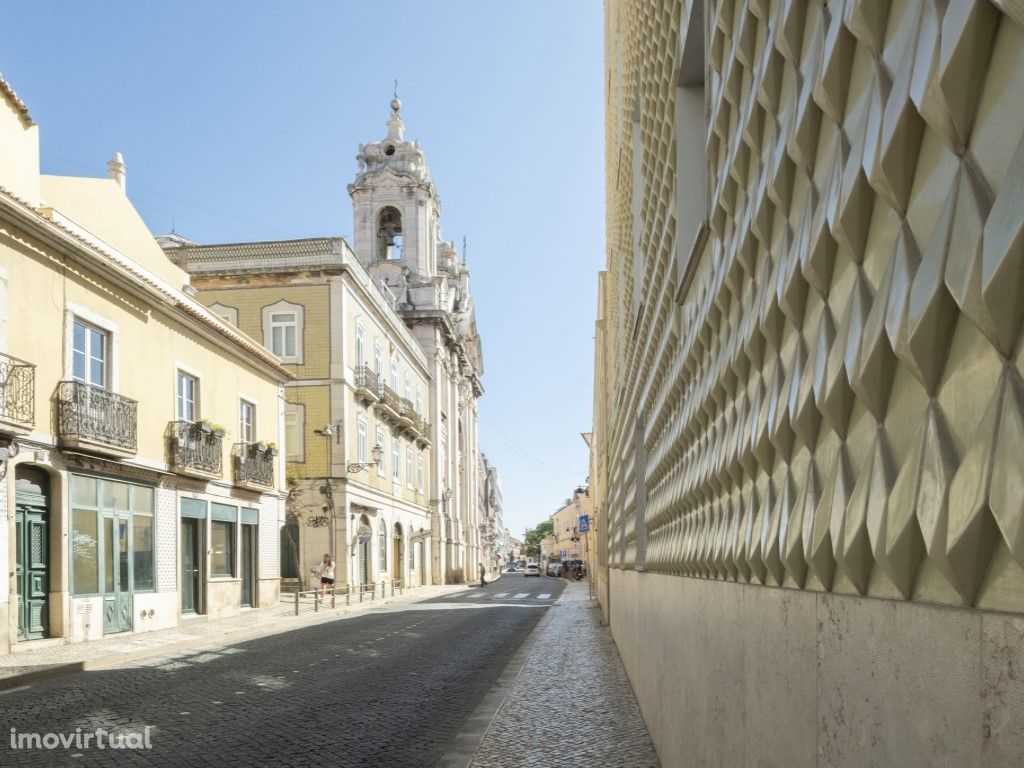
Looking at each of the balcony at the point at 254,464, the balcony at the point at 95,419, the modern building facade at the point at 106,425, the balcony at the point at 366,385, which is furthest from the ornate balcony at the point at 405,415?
the balcony at the point at 95,419

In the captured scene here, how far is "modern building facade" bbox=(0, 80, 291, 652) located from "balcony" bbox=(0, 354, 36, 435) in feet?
0.09

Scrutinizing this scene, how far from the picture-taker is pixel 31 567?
16.3 m

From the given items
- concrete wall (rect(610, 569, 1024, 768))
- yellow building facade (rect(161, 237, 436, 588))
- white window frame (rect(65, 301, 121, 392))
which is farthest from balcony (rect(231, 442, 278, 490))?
concrete wall (rect(610, 569, 1024, 768))

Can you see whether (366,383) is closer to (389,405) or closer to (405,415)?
(389,405)

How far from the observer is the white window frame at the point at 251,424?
2594cm

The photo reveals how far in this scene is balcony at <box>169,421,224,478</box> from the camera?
70.0 ft

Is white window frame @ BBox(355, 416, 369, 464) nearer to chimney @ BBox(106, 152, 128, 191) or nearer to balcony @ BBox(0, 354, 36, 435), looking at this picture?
chimney @ BBox(106, 152, 128, 191)

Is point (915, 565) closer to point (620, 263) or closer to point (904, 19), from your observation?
point (904, 19)

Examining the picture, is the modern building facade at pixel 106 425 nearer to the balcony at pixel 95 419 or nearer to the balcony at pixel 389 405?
the balcony at pixel 95 419

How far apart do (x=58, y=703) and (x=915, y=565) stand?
10078 mm

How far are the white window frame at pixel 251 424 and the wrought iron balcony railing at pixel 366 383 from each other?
393 inches

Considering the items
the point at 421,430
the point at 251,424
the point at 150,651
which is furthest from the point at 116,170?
the point at 421,430

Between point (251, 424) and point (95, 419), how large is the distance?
9252 millimetres

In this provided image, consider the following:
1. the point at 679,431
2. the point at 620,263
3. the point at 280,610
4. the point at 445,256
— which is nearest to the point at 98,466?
the point at 280,610
